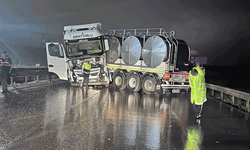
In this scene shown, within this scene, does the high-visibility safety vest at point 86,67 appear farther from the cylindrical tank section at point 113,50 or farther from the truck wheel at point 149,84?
the truck wheel at point 149,84

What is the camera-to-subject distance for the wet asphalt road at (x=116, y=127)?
14.0 ft

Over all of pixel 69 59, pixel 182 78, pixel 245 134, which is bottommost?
pixel 245 134

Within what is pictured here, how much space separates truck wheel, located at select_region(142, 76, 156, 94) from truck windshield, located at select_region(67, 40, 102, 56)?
11.0 ft

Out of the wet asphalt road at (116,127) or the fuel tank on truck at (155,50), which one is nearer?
the wet asphalt road at (116,127)

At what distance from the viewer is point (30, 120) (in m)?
5.80

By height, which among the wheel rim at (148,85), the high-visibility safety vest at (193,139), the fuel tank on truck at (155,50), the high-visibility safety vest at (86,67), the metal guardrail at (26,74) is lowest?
the high-visibility safety vest at (193,139)

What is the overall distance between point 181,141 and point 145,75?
7.26 m

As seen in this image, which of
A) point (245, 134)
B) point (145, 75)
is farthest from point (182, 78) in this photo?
point (245, 134)

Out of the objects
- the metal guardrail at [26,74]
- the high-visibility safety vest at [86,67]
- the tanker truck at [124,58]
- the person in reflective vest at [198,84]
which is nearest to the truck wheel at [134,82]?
the tanker truck at [124,58]

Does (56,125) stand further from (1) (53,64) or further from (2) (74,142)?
(1) (53,64)

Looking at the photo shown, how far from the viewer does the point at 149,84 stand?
1148 centimetres

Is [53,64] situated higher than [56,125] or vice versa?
[53,64]

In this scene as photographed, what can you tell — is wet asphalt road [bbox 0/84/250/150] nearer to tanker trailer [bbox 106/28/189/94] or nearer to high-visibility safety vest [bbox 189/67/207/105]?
high-visibility safety vest [bbox 189/67/207/105]

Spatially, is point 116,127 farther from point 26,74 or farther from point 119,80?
point 26,74
